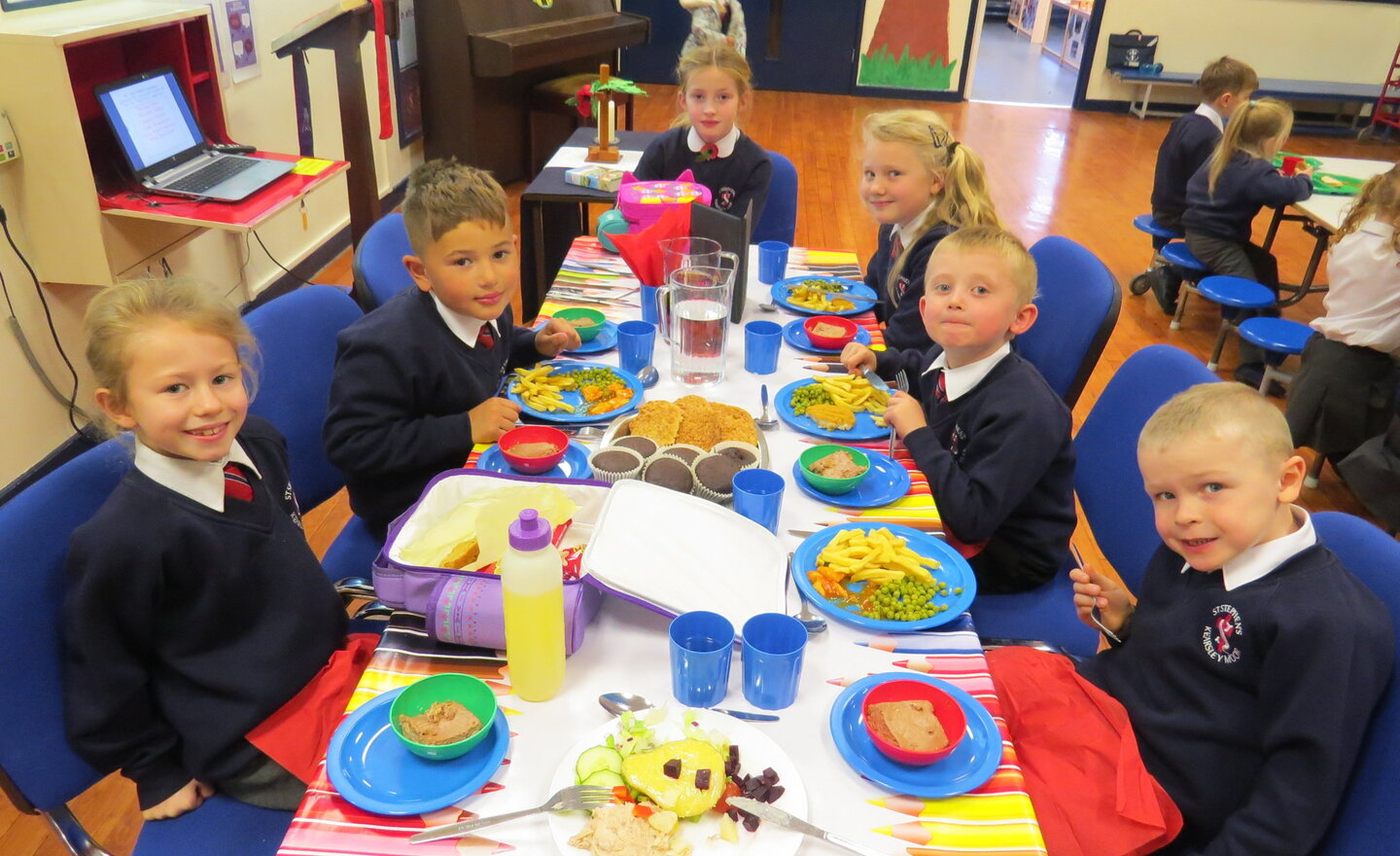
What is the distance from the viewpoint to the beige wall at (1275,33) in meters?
7.93

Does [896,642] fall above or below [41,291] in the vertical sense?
above

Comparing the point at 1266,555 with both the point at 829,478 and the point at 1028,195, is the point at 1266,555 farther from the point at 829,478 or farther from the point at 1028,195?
the point at 1028,195

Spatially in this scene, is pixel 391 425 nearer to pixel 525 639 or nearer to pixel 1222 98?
pixel 525 639

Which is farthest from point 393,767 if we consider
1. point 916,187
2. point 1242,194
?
point 1242,194

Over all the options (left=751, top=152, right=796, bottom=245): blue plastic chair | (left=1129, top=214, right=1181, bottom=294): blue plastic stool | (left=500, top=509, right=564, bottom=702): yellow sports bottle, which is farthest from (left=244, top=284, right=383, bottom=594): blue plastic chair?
(left=1129, top=214, right=1181, bottom=294): blue plastic stool

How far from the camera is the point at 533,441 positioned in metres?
1.55

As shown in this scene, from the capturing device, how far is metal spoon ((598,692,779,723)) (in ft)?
3.37

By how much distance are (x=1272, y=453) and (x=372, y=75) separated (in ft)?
15.9

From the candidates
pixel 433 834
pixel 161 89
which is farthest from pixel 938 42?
pixel 433 834

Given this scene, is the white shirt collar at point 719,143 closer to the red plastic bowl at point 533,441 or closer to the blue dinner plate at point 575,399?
the blue dinner plate at point 575,399

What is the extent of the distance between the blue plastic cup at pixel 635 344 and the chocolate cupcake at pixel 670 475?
501mm

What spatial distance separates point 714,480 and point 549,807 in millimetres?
596

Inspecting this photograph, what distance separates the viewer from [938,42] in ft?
27.8

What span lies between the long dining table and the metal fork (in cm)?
1
